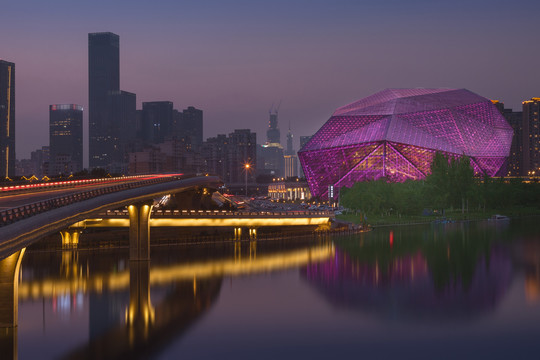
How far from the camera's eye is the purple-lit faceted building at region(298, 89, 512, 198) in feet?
492

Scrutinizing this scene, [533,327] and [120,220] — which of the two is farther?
[120,220]

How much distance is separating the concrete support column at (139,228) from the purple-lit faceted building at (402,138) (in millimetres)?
93370

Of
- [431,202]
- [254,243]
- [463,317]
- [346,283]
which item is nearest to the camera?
[463,317]

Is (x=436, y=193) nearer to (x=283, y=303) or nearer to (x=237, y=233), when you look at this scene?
(x=237, y=233)

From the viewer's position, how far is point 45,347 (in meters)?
33.9


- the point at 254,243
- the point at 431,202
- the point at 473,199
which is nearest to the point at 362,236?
the point at 254,243

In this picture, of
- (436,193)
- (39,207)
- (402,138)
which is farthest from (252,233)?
(402,138)

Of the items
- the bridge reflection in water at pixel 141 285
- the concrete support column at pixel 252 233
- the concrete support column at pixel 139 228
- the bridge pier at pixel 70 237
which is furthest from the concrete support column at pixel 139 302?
the concrete support column at pixel 252 233

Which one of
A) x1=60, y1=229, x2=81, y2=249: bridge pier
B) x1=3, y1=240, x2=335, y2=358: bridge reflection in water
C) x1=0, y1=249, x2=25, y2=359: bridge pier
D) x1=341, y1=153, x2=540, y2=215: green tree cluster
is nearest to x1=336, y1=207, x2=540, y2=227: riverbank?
x1=341, y1=153, x2=540, y2=215: green tree cluster

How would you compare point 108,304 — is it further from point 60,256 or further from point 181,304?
point 60,256

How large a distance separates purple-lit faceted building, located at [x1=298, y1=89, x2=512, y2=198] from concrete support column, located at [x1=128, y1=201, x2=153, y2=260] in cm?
9337

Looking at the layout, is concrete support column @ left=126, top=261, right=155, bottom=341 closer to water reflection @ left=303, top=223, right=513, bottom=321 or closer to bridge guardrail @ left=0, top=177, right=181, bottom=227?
bridge guardrail @ left=0, top=177, right=181, bottom=227

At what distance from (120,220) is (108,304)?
29558 millimetres

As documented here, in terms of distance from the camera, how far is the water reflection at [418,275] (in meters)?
45.0
